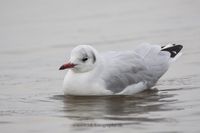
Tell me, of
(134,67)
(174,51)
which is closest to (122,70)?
(134,67)

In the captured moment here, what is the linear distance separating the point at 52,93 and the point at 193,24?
487 cm

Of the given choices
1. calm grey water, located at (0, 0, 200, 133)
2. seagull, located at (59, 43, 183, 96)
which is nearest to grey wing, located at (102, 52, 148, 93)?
seagull, located at (59, 43, 183, 96)

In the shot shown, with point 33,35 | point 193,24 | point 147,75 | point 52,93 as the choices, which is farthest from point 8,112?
point 193,24

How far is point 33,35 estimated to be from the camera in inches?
579

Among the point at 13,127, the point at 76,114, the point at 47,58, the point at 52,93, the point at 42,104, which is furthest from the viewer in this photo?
the point at 47,58

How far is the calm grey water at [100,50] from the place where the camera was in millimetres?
9023

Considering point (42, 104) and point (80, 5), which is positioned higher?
point (80, 5)

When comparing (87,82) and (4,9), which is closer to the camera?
(87,82)

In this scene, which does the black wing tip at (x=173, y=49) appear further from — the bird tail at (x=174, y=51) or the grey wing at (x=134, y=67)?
the grey wing at (x=134, y=67)

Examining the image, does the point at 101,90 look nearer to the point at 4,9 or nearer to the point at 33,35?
Result: the point at 33,35

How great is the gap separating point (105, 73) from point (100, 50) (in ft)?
8.38

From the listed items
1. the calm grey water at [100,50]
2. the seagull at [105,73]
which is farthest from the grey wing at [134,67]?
the calm grey water at [100,50]

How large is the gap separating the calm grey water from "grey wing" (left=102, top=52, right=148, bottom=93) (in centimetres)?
25

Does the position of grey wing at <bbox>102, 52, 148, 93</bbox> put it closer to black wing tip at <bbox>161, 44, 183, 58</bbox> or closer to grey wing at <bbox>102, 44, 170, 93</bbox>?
grey wing at <bbox>102, 44, 170, 93</bbox>
